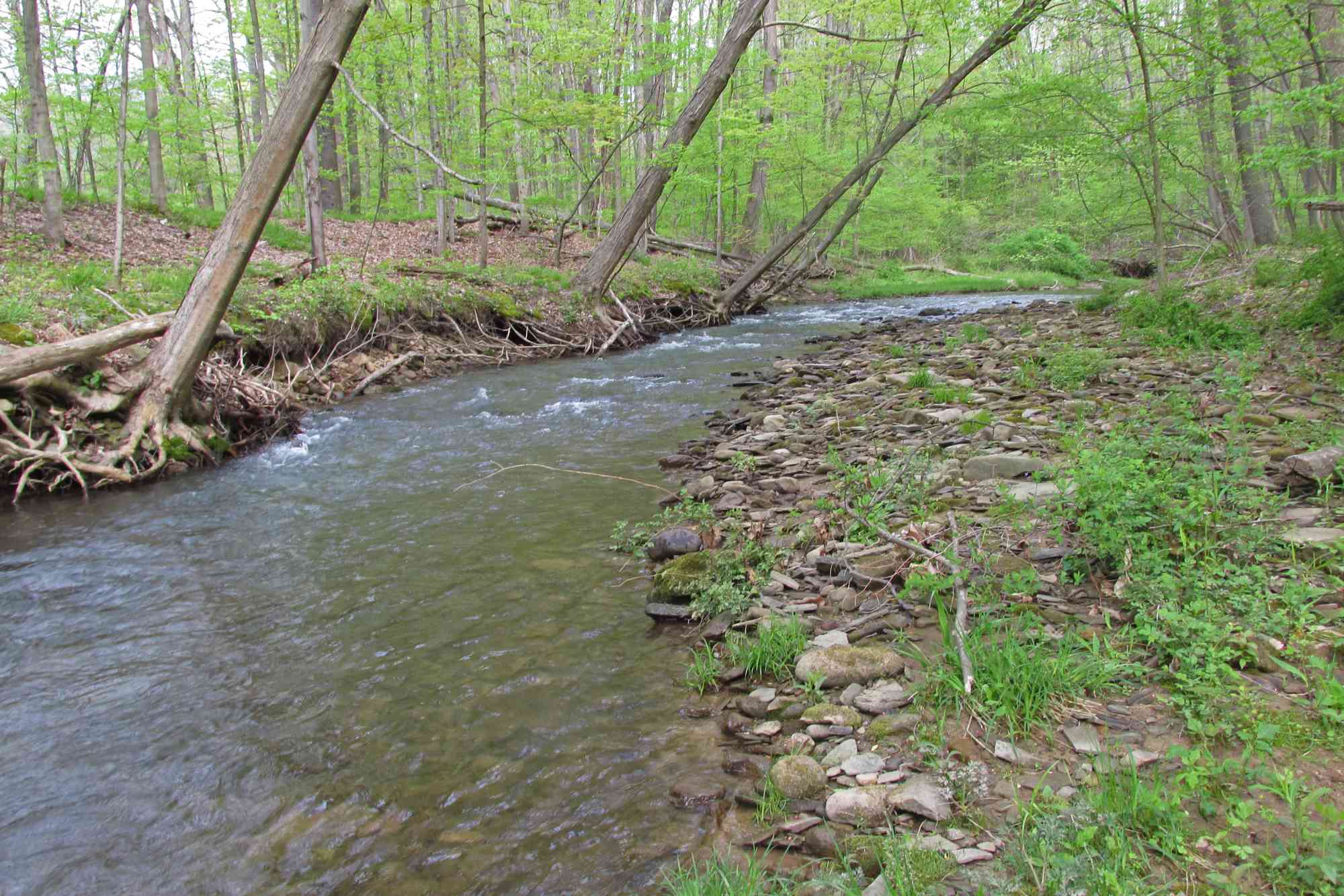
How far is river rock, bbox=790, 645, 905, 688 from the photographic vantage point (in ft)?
10.0

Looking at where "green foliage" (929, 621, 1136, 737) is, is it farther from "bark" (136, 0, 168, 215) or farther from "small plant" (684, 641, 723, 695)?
"bark" (136, 0, 168, 215)

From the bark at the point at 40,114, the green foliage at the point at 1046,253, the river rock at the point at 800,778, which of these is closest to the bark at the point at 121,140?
the bark at the point at 40,114

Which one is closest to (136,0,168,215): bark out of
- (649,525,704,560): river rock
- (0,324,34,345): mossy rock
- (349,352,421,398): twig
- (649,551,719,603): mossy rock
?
(349,352,421,398): twig

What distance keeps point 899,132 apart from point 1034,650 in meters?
14.6

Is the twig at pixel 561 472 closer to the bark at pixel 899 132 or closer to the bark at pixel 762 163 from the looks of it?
the bark at pixel 899 132

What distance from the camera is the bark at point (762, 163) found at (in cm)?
2097

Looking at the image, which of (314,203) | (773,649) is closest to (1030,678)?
(773,649)

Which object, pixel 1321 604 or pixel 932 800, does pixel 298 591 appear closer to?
pixel 932 800

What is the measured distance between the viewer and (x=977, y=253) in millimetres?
35469

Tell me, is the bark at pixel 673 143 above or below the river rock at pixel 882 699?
above

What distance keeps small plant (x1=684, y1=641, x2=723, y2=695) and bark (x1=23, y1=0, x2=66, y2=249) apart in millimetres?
13663

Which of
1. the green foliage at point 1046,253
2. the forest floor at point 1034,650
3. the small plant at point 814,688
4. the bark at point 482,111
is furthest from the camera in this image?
the green foliage at point 1046,253

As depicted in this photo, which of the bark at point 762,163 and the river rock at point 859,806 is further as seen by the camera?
the bark at point 762,163

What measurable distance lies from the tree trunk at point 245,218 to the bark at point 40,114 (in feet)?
23.3
